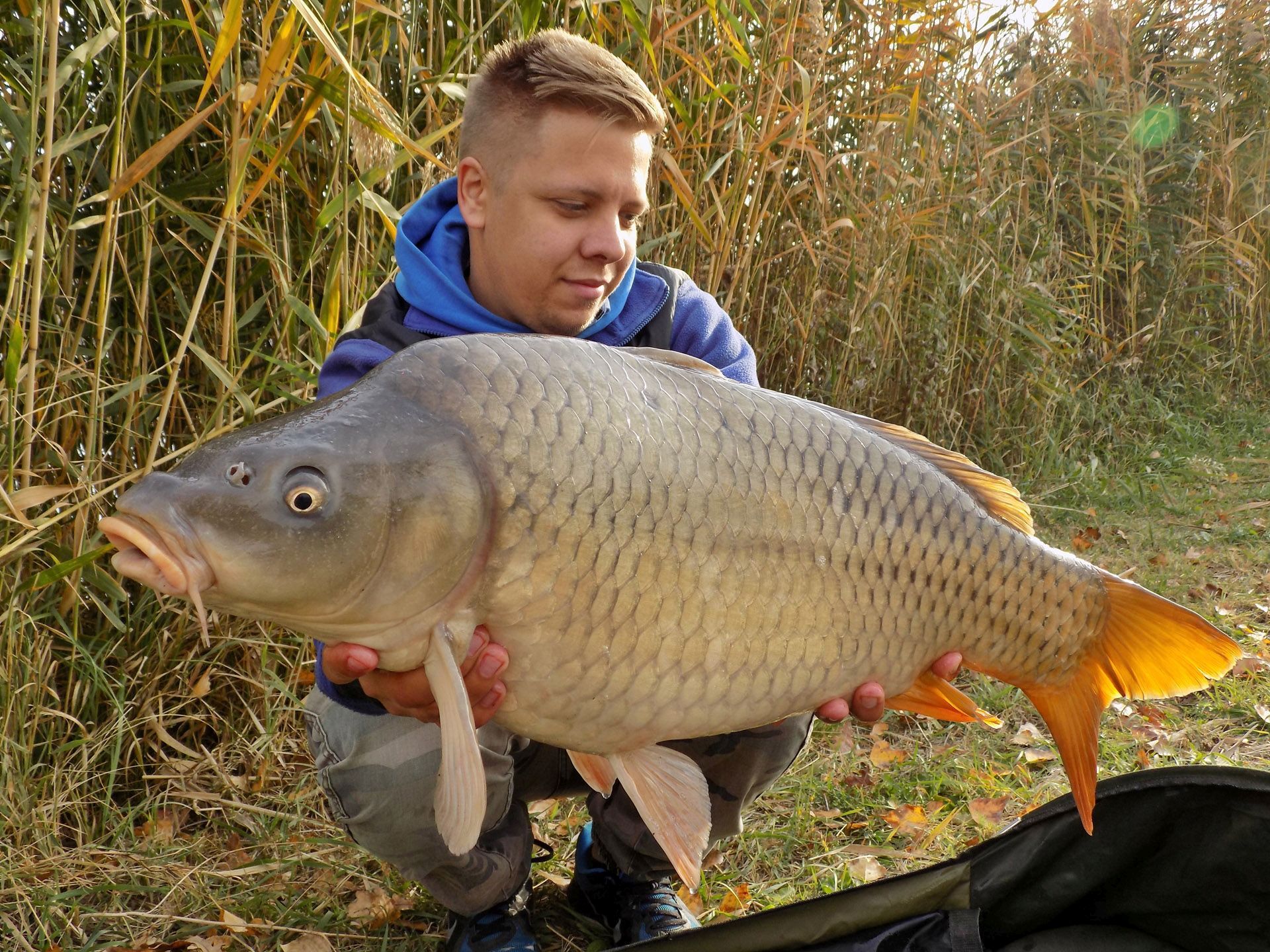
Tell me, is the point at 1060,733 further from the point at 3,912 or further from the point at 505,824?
the point at 3,912

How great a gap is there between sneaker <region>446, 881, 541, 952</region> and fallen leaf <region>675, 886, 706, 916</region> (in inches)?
9.9

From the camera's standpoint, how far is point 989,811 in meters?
1.90

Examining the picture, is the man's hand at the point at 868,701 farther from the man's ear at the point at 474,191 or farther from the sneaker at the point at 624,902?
the man's ear at the point at 474,191

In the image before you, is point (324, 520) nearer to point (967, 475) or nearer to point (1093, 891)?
point (967, 475)

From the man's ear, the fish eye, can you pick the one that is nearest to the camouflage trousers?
the fish eye

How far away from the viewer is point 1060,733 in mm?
1362

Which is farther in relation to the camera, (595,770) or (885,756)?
(885,756)

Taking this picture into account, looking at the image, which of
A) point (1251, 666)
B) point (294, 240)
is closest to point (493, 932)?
point (294, 240)

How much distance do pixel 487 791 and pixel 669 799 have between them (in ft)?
1.22

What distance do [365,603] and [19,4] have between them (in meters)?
1.01

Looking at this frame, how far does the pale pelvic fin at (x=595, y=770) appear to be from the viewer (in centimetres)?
125

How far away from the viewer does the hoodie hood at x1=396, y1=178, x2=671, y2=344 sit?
1540mm

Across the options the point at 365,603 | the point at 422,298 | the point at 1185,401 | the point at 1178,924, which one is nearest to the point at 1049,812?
the point at 1178,924

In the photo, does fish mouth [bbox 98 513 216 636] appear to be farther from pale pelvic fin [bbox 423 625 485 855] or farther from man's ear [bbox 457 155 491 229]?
man's ear [bbox 457 155 491 229]
